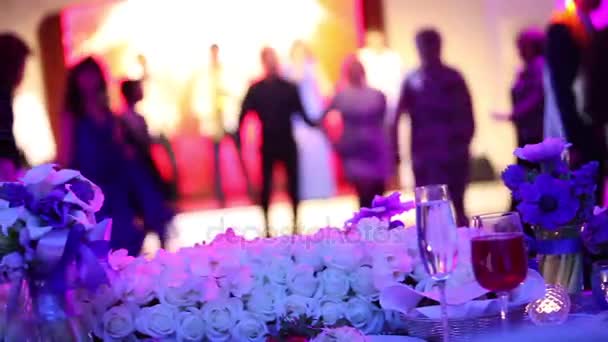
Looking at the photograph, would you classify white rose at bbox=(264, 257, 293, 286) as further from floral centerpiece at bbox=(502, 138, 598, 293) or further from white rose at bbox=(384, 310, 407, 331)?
floral centerpiece at bbox=(502, 138, 598, 293)

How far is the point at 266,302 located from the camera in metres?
1.10

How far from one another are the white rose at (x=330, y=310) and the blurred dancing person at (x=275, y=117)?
3831mm

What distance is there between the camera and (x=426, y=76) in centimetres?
489

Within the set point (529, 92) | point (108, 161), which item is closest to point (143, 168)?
point (108, 161)

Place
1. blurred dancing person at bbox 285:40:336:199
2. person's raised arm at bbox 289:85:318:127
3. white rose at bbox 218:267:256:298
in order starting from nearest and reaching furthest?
white rose at bbox 218:267:256:298 < person's raised arm at bbox 289:85:318:127 < blurred dancing person at bbox 285:40:336:199

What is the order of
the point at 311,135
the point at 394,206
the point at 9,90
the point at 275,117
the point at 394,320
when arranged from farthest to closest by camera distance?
1. the point at 311,135
2. the point at 275,117
3. the point at 9,90
4. the point at 394,206
5. the point at 394,320

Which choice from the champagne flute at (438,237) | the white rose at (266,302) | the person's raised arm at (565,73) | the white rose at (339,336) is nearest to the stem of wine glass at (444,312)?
the champagne flute at (438,237)

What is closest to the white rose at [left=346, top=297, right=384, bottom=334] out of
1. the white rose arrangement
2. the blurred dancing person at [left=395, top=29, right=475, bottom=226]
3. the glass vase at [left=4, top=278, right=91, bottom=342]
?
the white rose arrangement

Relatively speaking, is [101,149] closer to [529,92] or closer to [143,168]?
[143,168]

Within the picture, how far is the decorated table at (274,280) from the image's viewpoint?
3.26ft

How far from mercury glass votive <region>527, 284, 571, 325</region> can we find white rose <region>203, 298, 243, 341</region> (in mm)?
388

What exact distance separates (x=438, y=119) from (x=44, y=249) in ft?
13.3

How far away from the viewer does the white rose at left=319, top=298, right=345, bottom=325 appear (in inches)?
42.7

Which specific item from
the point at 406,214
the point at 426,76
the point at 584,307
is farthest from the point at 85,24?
the point at 584,307
